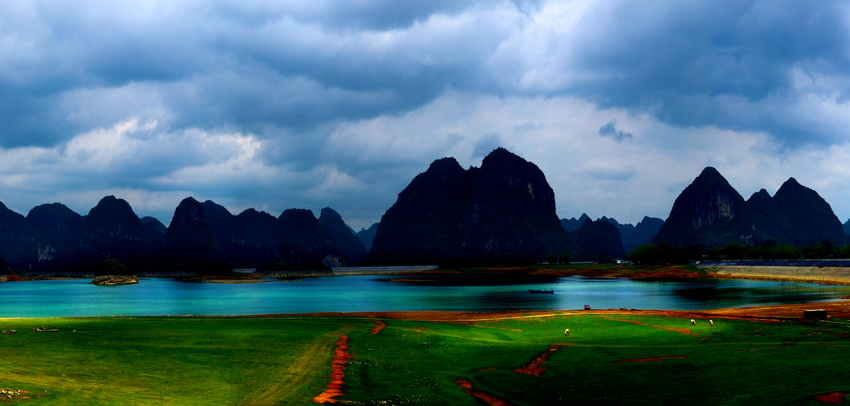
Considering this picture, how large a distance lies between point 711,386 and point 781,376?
332 centimetres

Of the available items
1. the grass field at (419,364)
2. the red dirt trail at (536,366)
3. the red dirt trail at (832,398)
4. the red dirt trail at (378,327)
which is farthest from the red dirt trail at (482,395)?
the red dirt trail at (378,327)

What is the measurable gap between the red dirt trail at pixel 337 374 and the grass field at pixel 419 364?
0.35 m

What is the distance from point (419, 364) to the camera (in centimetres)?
3700

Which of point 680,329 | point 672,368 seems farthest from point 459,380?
point 680,329

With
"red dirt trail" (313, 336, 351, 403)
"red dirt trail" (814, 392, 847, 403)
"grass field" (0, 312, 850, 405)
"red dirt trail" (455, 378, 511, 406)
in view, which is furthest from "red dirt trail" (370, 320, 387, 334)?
"red dirt trail" (814, 392, 847, 403)

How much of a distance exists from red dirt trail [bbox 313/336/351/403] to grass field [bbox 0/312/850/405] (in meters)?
0.35

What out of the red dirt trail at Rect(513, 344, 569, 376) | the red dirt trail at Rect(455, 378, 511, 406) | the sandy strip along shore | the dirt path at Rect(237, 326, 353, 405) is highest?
the dirt path at Rect(237, 326, 353, 405)

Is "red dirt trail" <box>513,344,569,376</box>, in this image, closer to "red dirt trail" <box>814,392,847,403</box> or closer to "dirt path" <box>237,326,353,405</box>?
"dirt path" <box>237,326,353,405</box>

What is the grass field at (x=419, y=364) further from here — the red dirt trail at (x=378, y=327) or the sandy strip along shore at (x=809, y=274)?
the sandy strip along shore at (x=809, y=274)

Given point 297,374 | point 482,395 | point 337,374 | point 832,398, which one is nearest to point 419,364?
point 337,374

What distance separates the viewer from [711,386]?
87.6 feet

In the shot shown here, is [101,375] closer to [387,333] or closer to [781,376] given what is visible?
[387,333]

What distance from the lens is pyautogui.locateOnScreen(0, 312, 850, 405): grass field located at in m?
25.3

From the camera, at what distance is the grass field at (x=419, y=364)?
2530 cm
